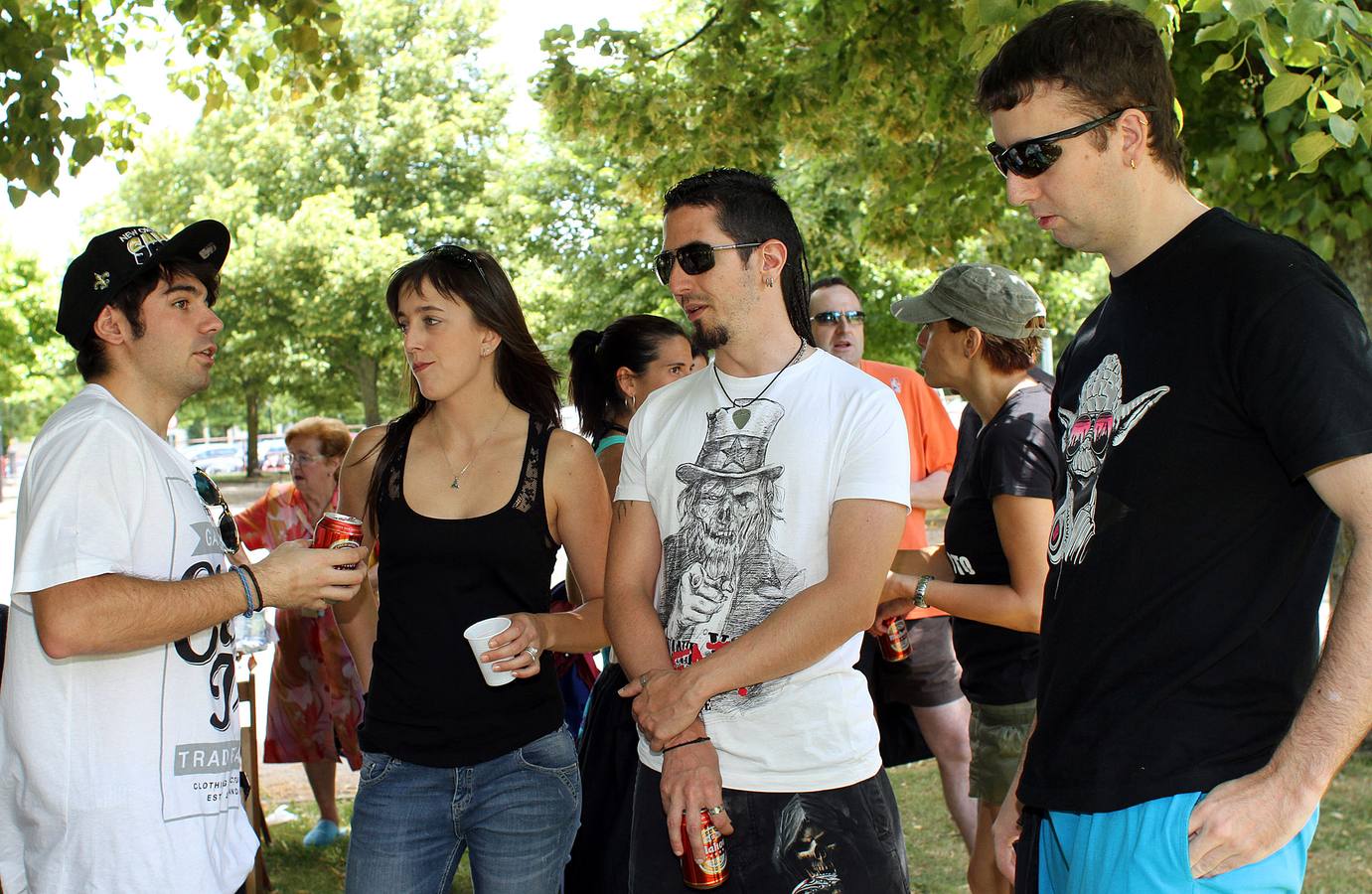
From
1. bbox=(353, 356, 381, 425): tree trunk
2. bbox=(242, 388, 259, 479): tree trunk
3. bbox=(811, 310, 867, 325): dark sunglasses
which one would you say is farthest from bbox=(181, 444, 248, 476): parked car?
bbox=(811, 310, 867, 325): dark sunglasses

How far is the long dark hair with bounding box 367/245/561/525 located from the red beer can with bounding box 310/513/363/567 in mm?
390

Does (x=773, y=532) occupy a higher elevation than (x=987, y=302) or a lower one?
lower

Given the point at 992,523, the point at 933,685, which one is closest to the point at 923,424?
the point at 933,685

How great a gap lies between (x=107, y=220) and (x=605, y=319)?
15566 millimetres

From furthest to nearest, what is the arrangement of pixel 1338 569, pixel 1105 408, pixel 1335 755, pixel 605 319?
pixel 605 319, pixel 1338 569, pixel 1105 408, pixel 1335 755

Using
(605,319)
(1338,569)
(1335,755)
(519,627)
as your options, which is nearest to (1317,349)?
(1335,755)

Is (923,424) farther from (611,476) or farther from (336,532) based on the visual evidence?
(336,532)

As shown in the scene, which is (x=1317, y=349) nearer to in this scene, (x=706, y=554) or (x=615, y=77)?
(x=706, y=554)

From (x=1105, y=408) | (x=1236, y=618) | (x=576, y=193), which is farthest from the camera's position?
(x=576, y=193)

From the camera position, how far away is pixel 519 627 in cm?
262

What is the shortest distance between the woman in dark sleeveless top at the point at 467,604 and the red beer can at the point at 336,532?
27 centimetres

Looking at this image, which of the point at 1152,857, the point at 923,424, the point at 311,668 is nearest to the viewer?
the point at 1152,857

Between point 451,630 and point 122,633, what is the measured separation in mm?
786

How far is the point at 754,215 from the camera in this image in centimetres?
262
